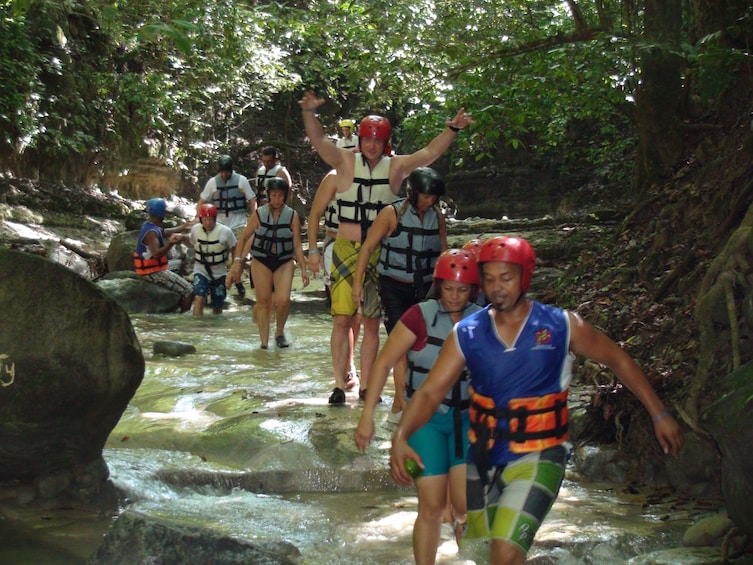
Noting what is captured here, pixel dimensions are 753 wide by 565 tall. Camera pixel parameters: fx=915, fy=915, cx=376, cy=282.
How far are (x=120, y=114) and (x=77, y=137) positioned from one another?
203 cm

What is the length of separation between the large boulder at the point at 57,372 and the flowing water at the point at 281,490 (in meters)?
0.32

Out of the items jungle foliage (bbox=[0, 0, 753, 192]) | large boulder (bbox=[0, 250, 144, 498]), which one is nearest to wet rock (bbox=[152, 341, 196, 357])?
jungle foliage (bbox=[0, 0, 753, 192])

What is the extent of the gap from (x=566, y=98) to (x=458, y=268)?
5.63 metres

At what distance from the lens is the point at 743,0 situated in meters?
8.91

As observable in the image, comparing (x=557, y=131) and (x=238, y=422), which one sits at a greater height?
(x=557, y=131)

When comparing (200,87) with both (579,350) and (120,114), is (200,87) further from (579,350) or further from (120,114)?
(579,350)

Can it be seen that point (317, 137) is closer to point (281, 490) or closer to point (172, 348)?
point (281, 490)

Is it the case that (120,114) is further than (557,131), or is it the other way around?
(120,114)

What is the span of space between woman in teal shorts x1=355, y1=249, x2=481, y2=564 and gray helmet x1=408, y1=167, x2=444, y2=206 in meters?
1.43

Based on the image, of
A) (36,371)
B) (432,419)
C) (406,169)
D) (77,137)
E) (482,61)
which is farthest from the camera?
(77,137)

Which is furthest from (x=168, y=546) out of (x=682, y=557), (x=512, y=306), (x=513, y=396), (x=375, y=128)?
(x=375, y=128)

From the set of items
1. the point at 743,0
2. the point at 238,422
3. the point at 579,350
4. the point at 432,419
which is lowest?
the point at 238,422

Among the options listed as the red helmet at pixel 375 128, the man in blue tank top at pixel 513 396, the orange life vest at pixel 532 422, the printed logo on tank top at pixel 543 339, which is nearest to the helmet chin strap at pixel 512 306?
the man in blue tank top at pixel 513 396

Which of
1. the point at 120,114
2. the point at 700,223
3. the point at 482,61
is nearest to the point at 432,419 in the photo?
the point at 700,223
